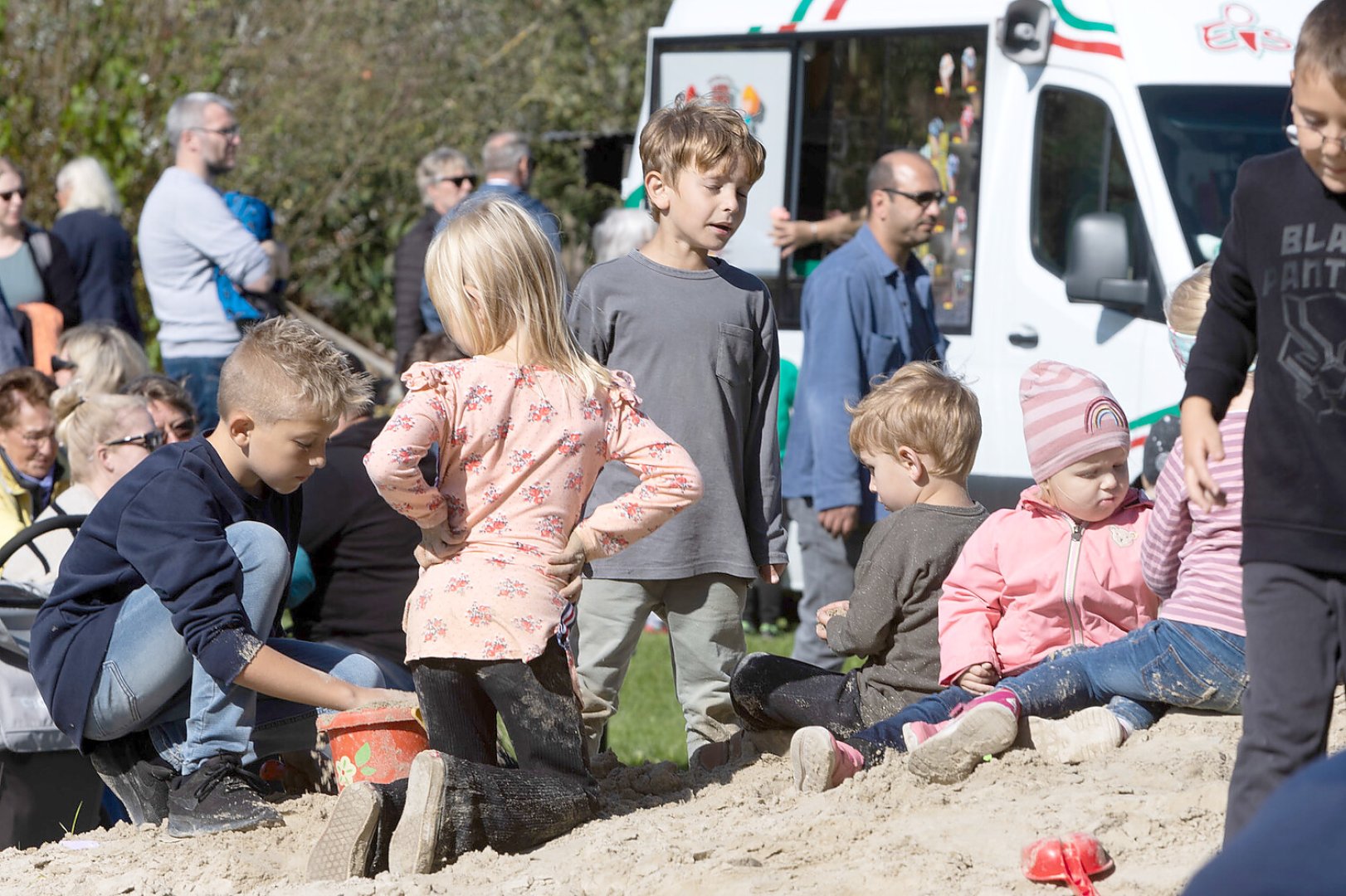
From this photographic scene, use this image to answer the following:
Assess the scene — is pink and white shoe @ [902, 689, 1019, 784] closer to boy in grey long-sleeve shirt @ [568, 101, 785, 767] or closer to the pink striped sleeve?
the pink striped sleeve

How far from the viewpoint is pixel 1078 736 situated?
419 centimetres

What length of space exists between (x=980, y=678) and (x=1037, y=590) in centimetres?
28

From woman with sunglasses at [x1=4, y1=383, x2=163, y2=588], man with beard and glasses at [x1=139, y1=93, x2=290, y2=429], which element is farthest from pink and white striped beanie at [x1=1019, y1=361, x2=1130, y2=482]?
man with beard and glasses at [x1=139, y1=93, x2=290, y2=429]

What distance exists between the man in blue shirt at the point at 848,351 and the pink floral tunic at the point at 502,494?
2.16 m

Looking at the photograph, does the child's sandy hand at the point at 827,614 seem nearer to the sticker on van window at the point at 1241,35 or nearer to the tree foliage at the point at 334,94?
the sticker on van window at the point at 1241,35

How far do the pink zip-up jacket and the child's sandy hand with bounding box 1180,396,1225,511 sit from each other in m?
1.20

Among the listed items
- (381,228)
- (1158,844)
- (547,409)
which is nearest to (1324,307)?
(1158,844)

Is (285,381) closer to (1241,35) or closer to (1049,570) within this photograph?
(1049,570)

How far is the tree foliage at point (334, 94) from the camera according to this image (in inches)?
463

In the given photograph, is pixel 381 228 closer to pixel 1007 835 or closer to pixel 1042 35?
pixel 1042 35

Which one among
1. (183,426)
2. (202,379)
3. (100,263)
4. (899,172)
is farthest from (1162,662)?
(100,263)

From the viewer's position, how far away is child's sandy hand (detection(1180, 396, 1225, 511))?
3146 mm

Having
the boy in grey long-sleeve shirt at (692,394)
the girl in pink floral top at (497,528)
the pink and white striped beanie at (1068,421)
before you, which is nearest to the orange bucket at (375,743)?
the girl in pink floral top at (497,528)

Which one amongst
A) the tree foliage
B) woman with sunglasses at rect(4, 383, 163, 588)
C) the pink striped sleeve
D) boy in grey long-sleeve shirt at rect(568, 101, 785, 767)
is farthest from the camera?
the tree foliage
